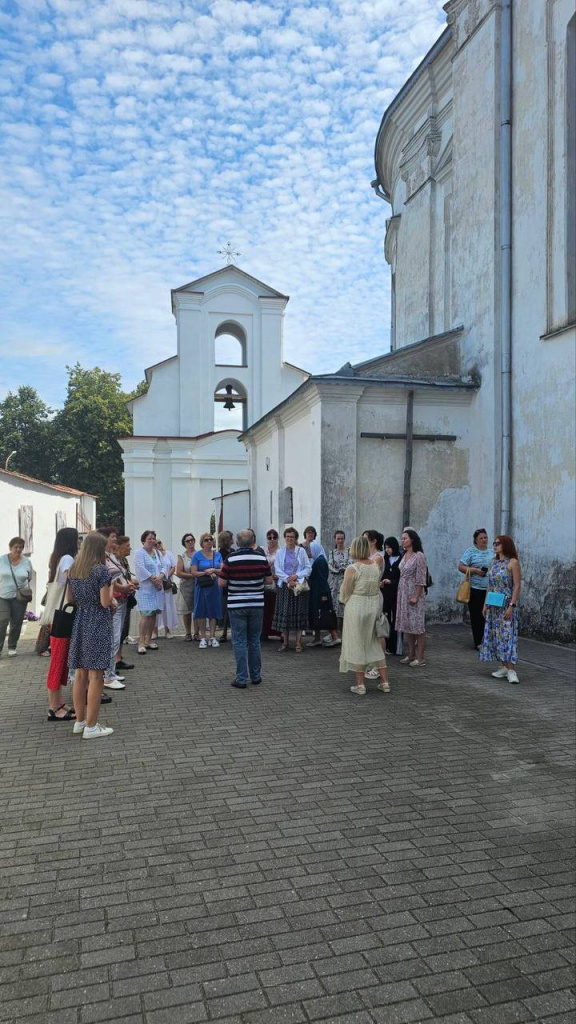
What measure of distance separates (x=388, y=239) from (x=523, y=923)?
22.1 metres

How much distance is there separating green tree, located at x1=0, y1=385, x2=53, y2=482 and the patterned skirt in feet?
161

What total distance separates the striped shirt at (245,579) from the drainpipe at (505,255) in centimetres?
625

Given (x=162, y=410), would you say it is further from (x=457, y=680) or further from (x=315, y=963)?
(x=315, y=963)

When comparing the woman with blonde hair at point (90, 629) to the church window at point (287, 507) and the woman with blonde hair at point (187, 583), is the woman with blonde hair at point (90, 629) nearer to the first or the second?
the woman with blonde hair at point (187, 583)

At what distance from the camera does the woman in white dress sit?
1148 centimetres

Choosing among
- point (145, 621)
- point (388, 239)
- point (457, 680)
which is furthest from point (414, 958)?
point (388, 239)

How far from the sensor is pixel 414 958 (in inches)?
129

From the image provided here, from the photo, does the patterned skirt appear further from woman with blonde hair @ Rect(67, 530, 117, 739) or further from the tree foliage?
the tree foliage

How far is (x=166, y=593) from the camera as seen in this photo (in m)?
11.9

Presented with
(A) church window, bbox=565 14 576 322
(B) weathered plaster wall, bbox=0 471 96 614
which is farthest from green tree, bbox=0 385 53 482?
(A) church window, bbox=565 14 576 322

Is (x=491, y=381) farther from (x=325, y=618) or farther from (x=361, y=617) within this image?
(x=361, y=617)

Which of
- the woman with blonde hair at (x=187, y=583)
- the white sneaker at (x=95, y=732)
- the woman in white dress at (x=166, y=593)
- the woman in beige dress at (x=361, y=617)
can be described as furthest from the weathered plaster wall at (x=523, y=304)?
the white sneaker at (x=95, y=732)

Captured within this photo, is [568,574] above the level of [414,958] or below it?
above

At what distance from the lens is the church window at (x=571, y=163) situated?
1174 cm
